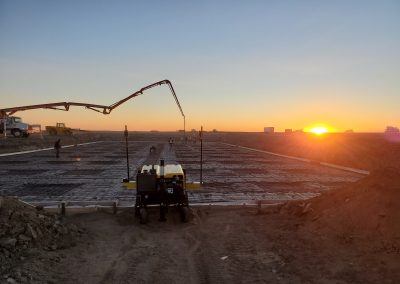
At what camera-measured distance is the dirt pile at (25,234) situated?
7906 millimetres

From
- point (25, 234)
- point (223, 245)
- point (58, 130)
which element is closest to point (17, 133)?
point (58, 130)

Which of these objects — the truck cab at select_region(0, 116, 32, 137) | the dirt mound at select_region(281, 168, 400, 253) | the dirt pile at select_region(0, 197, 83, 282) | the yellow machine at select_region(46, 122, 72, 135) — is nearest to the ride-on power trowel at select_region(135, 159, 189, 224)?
the dirt pile at select_region(0, 197, 83, 282)

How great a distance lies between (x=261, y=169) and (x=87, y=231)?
18.0 m

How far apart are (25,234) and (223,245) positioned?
4430mm

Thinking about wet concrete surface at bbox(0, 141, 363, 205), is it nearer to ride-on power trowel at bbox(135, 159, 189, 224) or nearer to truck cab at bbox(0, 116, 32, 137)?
ride-on power trowel at bbox(135, 159, 189, 224)

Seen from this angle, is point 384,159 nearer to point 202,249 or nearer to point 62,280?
point 202,249

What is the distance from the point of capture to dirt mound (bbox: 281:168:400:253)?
8.80 meters

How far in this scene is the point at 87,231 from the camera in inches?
412

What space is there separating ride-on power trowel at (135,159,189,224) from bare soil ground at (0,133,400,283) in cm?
40

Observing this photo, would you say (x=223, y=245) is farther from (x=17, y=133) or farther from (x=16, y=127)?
(x=17, y=133)

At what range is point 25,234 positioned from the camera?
8844 millimetres

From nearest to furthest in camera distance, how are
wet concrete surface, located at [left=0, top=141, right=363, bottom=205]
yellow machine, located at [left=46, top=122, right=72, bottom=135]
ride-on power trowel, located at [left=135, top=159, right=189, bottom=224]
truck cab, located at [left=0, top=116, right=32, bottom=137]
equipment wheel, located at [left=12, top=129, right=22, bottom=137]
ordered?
1. ride-on power trowel, located at [left=135, top=159, right=189, bottom=224]
2. wet concrete surface, located at [left=0, top=141, right=363, bottom=205]
3. truck cab, located at [left=0, top=116, right=32, bottom=137]
4. equipment wheel, located at [left=12, top=129, right=22, bottom=137]
5. yellow machine, located at [left=46, top=122, right=72, bottom=135]

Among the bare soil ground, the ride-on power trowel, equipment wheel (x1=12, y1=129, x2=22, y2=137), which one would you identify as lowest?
the bare soil ground

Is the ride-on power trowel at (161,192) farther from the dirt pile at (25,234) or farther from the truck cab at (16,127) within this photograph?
the truck cab at (16,127)
